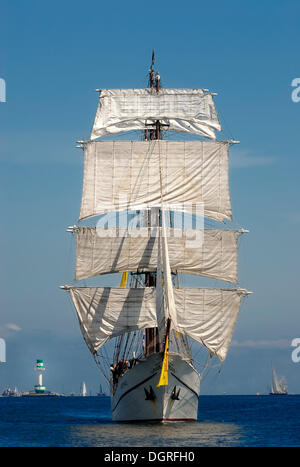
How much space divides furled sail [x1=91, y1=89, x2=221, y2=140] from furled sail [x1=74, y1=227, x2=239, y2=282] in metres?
10.7

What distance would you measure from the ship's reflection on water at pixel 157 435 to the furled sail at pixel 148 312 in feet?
24.9

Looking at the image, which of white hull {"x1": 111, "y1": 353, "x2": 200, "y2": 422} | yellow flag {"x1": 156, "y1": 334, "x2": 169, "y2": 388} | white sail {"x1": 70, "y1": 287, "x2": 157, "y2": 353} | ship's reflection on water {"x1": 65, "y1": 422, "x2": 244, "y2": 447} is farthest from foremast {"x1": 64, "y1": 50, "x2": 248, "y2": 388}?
yellow flag {"x1": 156, "y1": 334, "x2": 169, "y2": 388}

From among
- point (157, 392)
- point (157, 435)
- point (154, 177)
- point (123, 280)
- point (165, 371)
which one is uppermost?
point (154, 177)

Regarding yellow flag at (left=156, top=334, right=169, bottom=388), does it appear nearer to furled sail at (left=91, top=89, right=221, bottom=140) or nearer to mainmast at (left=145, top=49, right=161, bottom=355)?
mainmast at (left=145, top=49, right=161, bottom=355)

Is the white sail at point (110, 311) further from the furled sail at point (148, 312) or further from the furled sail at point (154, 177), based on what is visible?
the furled sail at point (154, 177)

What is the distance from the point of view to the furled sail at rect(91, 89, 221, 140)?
7844 centimetres

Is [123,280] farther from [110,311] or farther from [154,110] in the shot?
[154,110]

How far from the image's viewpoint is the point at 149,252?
71.9m

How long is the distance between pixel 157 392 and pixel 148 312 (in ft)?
30.0

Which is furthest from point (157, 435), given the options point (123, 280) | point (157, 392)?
point (123, 280)

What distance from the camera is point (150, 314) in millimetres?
68875
